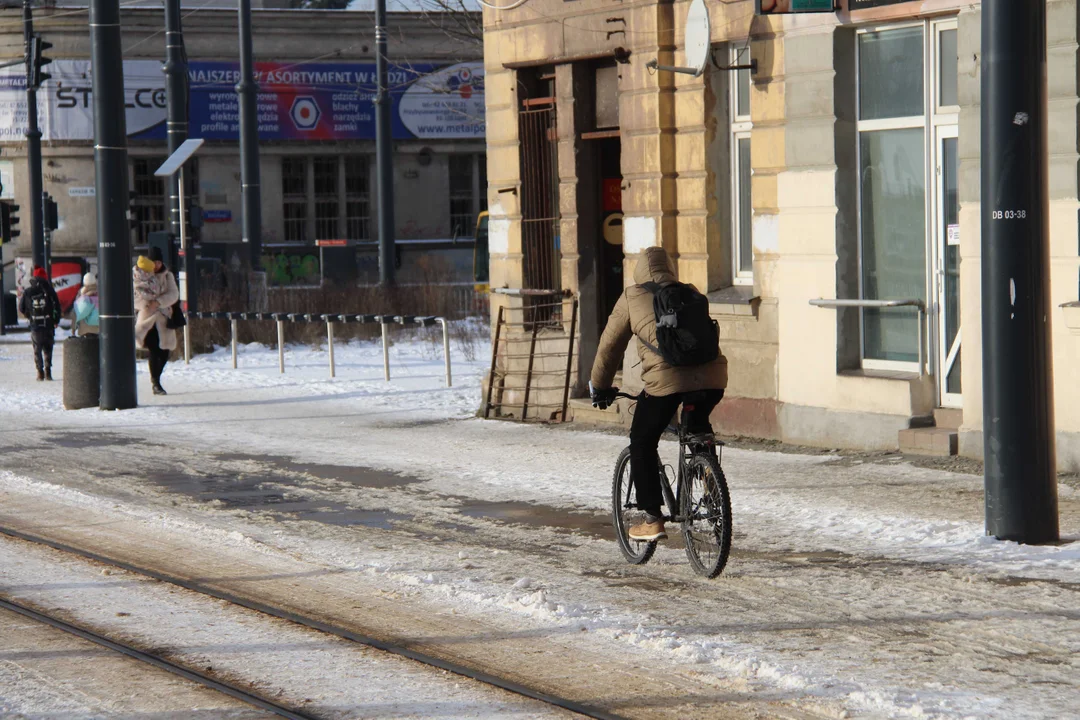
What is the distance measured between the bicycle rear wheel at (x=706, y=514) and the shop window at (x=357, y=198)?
142ft

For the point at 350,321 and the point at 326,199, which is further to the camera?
the point at 326,199

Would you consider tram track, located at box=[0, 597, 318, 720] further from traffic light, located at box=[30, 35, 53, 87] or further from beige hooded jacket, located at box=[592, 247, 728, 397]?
traffic light, located at box=[30, 35, 53, 87]

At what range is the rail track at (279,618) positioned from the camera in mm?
6156

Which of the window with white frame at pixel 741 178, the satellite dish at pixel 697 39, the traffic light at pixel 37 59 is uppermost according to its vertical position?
the traffic light at pixel 37 59

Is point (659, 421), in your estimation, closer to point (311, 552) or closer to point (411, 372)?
point (311, 552)

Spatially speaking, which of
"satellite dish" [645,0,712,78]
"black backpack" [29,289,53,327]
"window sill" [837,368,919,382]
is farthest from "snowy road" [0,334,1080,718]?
"black backpack" [29,289,53,327]

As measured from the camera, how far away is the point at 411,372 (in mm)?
22375

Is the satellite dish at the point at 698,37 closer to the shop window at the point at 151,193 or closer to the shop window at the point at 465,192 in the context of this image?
the shop window at the point at 151,193

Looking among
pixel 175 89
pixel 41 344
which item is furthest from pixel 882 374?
pixel 175 89

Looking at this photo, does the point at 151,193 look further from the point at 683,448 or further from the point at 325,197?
the point at 683,448

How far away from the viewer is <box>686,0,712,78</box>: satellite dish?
47.0ft

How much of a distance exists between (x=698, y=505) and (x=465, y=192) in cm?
4461

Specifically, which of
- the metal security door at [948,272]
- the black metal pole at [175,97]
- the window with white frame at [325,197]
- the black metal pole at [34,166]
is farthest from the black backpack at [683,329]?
the window with white frame at [325,197]

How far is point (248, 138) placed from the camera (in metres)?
34.5
